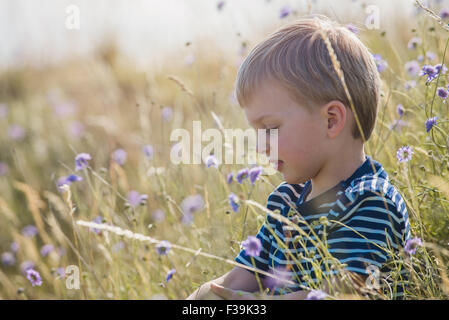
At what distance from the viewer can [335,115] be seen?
1.70m

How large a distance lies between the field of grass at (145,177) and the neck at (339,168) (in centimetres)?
14

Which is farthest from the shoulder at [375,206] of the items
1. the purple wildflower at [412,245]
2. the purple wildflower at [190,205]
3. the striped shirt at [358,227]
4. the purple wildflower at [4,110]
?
the purple wildflower at [4,110]

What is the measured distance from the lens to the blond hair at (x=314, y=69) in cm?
170

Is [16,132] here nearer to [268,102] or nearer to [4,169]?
[4,169]

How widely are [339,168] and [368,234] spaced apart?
0.26 meters

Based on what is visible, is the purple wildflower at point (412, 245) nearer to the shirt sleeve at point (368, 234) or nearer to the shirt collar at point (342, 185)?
the shirt sleeve at point (368, 234)

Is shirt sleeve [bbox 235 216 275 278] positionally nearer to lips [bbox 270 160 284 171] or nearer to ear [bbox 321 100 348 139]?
lips [bbox 270 160 284 171]

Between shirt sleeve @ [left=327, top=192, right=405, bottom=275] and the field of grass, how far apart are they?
2.8 inches

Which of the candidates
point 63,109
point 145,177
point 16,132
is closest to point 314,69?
point 145,177

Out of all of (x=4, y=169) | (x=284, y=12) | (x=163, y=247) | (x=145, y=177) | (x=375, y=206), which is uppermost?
(x=284, y=12)

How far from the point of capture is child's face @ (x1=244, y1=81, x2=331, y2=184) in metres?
1.68

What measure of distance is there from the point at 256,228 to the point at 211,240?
0.72 feet

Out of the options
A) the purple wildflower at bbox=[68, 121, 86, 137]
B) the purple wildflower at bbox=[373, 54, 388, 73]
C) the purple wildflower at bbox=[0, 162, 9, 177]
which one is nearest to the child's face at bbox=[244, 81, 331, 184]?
the purple wildflower at bbox=[373, 54, 388, 73]

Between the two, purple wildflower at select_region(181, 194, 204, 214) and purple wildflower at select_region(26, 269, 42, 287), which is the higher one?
purple wildflower at select_region(181, 194, 204, 214)
